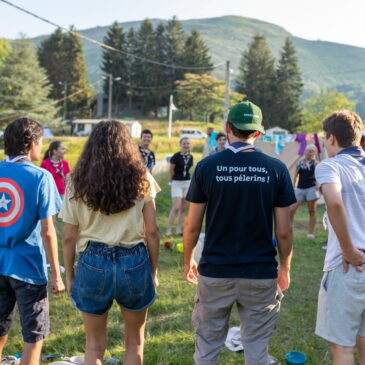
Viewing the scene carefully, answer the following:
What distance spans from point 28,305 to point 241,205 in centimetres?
150

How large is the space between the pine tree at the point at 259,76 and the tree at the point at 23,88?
83.0 feet

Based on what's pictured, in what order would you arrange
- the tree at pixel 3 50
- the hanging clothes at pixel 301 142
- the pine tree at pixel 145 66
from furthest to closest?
the pine tree at pixel 145 66
the tree at pixel 3 50
the hanging clothes at pixel 301 142

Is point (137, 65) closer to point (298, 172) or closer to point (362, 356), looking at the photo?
point (298, 172)

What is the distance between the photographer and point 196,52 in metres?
62.6

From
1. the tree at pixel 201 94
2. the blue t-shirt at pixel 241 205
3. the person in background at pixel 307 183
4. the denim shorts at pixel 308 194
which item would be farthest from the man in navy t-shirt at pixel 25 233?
the tree at pixel 201 94

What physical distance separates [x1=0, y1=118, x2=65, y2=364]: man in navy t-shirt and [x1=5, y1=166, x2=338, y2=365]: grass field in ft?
3.05

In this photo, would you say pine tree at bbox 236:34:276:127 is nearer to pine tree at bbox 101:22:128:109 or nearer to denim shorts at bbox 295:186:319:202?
pine tree at bbox 101:22:128:109

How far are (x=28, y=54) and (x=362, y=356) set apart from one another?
52.1m

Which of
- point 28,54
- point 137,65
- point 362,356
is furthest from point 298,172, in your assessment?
point 137,65

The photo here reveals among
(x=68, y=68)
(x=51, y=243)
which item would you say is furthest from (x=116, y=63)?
(x=51, y=243)

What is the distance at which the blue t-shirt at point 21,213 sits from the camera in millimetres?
2637

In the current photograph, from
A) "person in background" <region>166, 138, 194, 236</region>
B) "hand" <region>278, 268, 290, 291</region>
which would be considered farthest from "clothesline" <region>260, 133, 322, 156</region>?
"hand" <region>278, 268, 290, 291</region>

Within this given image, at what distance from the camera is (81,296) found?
246 cm

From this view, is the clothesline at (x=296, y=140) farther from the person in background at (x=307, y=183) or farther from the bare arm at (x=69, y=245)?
the bare arm at (x=69, y=245)
